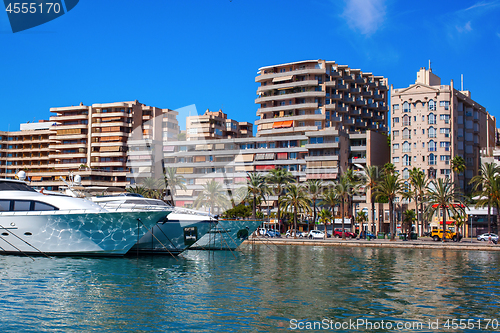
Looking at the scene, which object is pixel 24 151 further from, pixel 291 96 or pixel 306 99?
pixel 306 99


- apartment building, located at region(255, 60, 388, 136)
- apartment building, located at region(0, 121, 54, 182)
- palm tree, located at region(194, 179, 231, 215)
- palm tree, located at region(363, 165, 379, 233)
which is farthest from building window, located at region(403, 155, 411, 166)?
apartment building, located at region(0, 121, 54, 182)

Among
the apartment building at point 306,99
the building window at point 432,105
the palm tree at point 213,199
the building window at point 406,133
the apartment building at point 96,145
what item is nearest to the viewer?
the palm tree at point 213,199

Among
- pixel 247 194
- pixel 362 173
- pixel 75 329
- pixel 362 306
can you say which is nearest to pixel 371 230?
pixel 362 173

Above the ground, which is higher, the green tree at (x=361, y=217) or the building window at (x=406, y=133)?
the building window at (x=406, y=133)

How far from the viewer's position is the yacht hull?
108 feet

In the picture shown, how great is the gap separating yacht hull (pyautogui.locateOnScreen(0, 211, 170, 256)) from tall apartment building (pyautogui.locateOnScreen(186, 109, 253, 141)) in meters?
93.4

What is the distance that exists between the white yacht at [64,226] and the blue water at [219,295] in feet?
2.94

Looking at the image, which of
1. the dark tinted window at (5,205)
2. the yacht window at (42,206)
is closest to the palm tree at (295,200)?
the yacht window at (42,206)

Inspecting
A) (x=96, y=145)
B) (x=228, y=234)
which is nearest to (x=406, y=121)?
(x=228, y=234)

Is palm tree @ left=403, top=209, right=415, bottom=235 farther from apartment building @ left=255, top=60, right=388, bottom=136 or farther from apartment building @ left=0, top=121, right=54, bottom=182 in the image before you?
apartment building @ left=0, top=121, right=54, bottom=182

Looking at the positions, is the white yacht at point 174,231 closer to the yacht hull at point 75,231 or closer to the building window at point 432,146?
the yacht hull at point 75,231

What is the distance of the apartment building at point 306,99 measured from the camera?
113500 millimetres

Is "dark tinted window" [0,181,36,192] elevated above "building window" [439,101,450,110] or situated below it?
below

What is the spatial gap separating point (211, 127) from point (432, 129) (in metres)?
56.2
